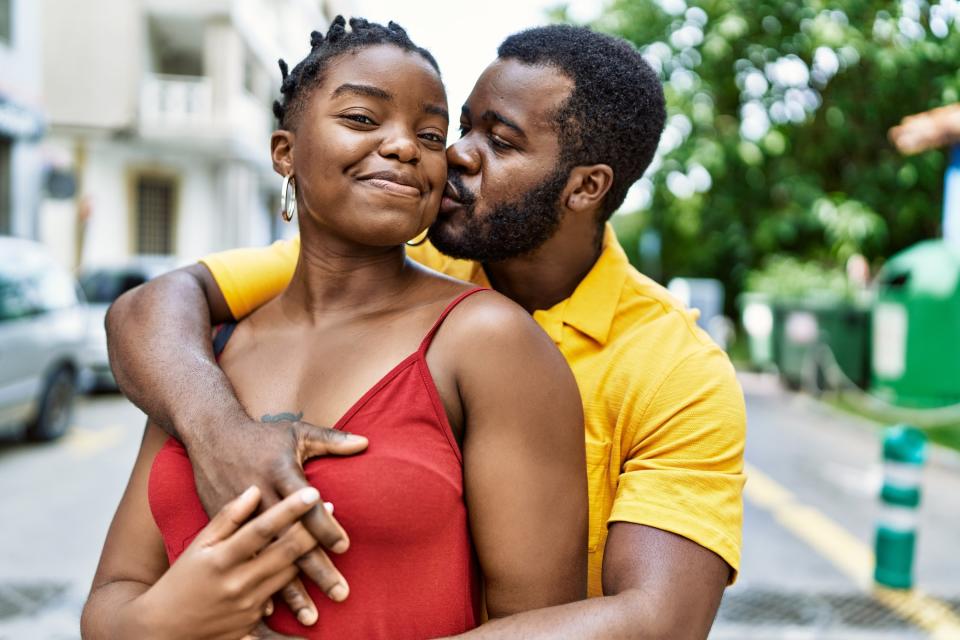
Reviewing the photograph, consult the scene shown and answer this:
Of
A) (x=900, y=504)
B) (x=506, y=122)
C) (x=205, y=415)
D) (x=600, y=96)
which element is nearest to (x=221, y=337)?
(x=205, y=415)

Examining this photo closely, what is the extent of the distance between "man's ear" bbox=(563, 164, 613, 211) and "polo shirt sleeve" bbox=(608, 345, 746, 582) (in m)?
0.45

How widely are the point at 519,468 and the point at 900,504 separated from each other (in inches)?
165

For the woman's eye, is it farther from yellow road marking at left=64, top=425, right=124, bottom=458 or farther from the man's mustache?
yellow road marking at left=64, top=425, right=124, bottom=458

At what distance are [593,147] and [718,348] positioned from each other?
1.70 ft

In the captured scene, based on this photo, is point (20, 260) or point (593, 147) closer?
point (593, 147)

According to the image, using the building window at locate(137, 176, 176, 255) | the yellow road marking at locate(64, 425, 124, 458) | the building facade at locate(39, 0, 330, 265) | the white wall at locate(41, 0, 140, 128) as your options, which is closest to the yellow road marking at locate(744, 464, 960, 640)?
the yellow road marking at locate(64, 425, 124, 458)

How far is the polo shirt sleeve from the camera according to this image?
64.3 inches

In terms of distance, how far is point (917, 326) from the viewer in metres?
10.4

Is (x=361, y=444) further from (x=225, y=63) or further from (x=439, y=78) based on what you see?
(x=225, y=63)

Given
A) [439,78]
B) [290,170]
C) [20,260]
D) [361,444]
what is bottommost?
[20,260]

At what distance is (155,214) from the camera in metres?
19.9

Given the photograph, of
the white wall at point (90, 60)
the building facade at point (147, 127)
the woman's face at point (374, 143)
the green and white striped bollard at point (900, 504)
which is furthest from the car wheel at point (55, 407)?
the white wall at point (90, 60)

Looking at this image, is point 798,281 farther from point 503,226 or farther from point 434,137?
point 434,137

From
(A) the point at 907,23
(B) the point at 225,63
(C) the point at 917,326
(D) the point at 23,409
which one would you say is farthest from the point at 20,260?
(B) the point at 225,63
